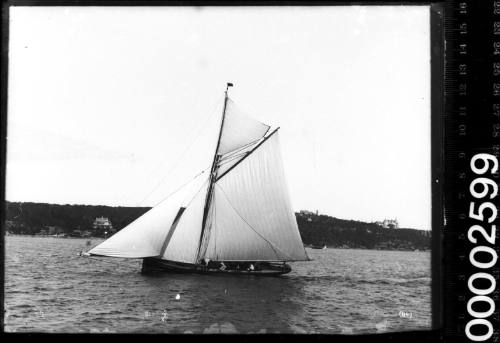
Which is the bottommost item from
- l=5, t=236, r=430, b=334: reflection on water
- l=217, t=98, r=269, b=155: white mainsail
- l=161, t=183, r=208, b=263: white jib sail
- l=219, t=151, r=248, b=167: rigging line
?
l=5, t=236, r=430, b=334: reflection on water

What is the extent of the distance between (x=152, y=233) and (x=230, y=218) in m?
1.30

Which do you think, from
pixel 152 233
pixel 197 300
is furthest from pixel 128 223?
pixel 197 300

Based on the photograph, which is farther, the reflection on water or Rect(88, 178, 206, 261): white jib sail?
Rect(88, 178, 206, 261): white jib sail

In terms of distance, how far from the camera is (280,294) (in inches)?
223

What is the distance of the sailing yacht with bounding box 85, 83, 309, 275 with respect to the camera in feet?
21.9

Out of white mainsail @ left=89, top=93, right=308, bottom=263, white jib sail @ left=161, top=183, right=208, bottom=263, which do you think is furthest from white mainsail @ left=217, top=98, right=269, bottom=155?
white jib sail @ left=161, top=183, right=208, bottom=263

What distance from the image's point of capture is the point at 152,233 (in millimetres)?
6832

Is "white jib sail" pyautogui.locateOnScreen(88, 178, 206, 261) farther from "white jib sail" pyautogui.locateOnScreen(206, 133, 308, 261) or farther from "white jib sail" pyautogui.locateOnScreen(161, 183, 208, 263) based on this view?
"white jib sail" pyautogui.locateOnScreen(206, 133, 308, 261)

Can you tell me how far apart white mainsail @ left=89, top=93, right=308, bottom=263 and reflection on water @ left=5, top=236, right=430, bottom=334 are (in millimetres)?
964

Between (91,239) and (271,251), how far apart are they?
294 cm

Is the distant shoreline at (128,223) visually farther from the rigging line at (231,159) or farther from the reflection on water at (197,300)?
the rigging line at (231,159)

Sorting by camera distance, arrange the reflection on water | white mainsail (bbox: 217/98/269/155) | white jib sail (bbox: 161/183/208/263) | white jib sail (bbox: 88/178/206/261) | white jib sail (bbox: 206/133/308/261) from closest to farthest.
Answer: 1. the reflection on water
2. white mainsail (bbox: 217/98/269/155)
3. white jib sail (bbox: 88/178/206/261)
4. white jib sail (bbox: 206/133/308/261)
5. white jib sail (bbox: 161/183/208/263)

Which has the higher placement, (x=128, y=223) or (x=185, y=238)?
(x=128, y=223)

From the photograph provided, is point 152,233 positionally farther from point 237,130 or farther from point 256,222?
point 237,130
